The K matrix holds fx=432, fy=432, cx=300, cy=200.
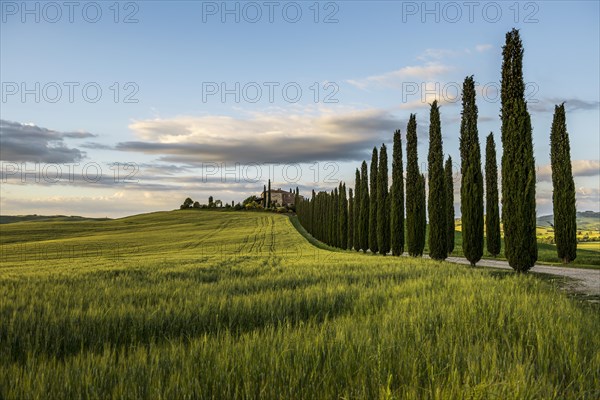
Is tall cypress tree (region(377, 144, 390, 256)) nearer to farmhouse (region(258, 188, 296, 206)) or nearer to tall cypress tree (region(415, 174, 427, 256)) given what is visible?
tall cypress tree (region(415, 174, 427, 256))

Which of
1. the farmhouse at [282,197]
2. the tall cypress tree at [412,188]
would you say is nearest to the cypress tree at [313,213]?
the tall cypress tree at [412,188]

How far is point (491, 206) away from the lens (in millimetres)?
33312

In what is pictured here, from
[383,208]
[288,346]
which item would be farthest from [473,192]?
[288,346]

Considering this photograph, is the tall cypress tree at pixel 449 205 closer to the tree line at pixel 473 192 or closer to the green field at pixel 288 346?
the tree line at pixel 473 192

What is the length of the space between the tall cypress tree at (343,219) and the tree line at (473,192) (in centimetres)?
134

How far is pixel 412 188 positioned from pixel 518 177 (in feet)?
34.5

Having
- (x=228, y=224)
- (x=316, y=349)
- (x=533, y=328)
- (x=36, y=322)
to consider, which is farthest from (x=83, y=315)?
(x=228, y=224)

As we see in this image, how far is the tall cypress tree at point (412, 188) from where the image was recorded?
30.5 metres

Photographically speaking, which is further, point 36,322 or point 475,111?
point 475,111

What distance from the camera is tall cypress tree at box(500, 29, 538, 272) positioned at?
20531 mm

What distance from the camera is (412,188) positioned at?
1230 inches

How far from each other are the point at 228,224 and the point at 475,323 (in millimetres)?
70943

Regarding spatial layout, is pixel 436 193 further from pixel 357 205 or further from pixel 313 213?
pixel 313 213

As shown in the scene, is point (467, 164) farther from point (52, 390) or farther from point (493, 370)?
point (52, 390)
